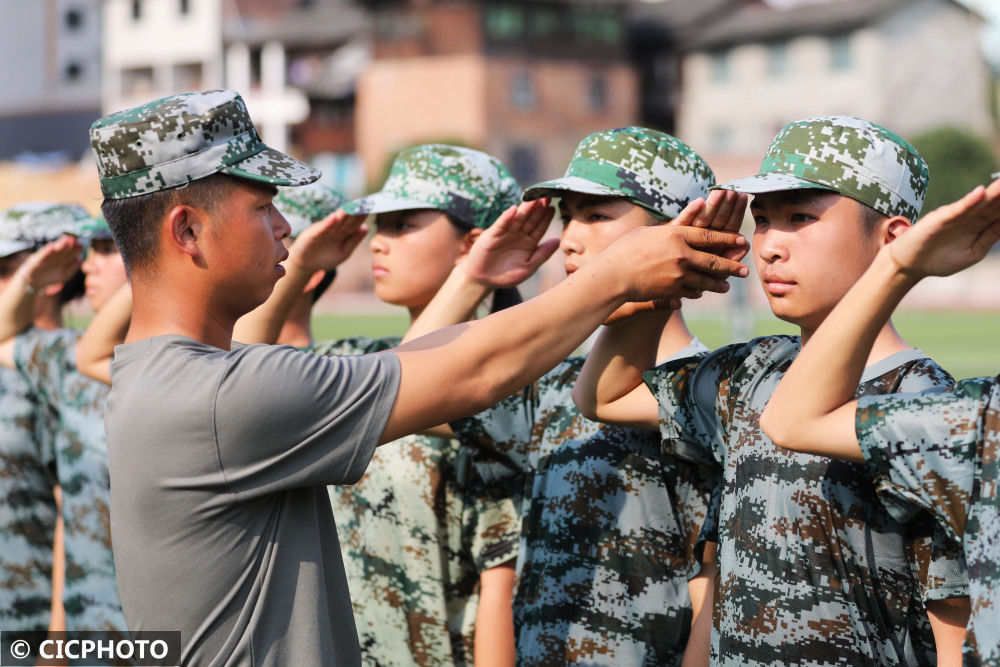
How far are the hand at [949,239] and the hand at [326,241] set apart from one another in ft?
8.25

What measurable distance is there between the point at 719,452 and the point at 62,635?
3.66 metres

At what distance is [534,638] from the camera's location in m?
3.93

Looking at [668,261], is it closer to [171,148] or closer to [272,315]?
[171,148]

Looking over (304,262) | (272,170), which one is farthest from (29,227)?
(272,170)

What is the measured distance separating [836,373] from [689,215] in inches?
21.3

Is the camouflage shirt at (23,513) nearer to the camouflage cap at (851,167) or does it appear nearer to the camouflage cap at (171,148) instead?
the camouflage cap at (171,148)

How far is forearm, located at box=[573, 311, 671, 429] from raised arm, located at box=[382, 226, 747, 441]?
0.68 meters

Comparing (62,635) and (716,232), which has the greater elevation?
(716,232)

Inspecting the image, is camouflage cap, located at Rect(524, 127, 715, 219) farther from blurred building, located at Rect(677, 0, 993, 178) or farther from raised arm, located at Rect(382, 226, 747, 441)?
blurred building, located at Rect(677, 0, 993, 178)

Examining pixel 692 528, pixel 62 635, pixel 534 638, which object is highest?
pixel 692 528

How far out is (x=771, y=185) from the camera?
10.1ft

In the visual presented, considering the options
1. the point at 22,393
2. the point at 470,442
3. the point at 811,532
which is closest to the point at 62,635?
the point at 22,393

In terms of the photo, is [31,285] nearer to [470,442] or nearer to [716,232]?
[470,442]

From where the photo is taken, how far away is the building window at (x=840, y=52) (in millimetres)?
55875
